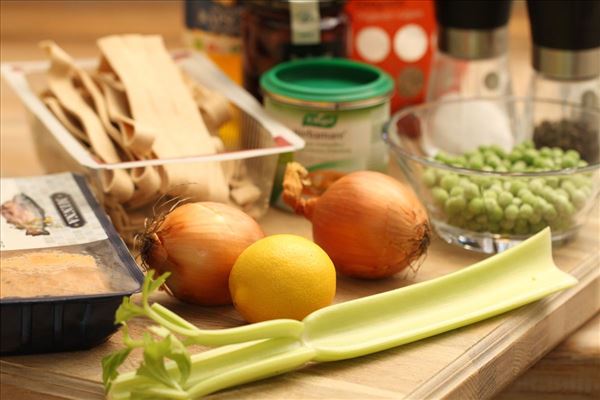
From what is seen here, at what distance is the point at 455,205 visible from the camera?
1273 millimetres

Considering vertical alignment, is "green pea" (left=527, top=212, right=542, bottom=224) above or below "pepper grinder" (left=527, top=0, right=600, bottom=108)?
below

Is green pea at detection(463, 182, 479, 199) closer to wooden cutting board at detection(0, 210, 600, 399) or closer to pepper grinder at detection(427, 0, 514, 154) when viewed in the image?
wooden cutting board at detection(0, 210, 600, 399)

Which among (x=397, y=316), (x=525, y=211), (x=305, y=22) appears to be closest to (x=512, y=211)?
(x=525, y=211)

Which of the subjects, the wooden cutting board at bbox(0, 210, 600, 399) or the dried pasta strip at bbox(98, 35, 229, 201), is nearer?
the wooden cutting board at bbox(0, 210, 600, 399)

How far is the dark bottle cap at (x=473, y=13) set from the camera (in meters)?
1.54

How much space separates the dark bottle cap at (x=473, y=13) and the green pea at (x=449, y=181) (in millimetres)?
352

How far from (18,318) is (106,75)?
1.98ft

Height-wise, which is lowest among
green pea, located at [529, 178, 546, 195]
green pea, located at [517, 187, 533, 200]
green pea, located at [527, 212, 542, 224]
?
green pea, located at [527, 212, 542, 224]

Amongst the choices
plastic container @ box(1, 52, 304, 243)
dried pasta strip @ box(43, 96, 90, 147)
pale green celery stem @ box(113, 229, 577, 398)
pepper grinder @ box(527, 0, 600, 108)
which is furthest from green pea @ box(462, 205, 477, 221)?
dried pasta strip @ box(43, 96, 90, 147)

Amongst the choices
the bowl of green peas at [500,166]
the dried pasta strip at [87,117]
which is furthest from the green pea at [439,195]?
the dried pasta strip at [87,117]

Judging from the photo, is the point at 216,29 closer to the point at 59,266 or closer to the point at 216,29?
the point at 216,29

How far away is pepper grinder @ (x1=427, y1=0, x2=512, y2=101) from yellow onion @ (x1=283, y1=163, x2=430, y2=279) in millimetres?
457

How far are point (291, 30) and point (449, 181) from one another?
0.39 metres

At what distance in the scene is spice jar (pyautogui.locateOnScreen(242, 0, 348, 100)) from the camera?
1.54 m
